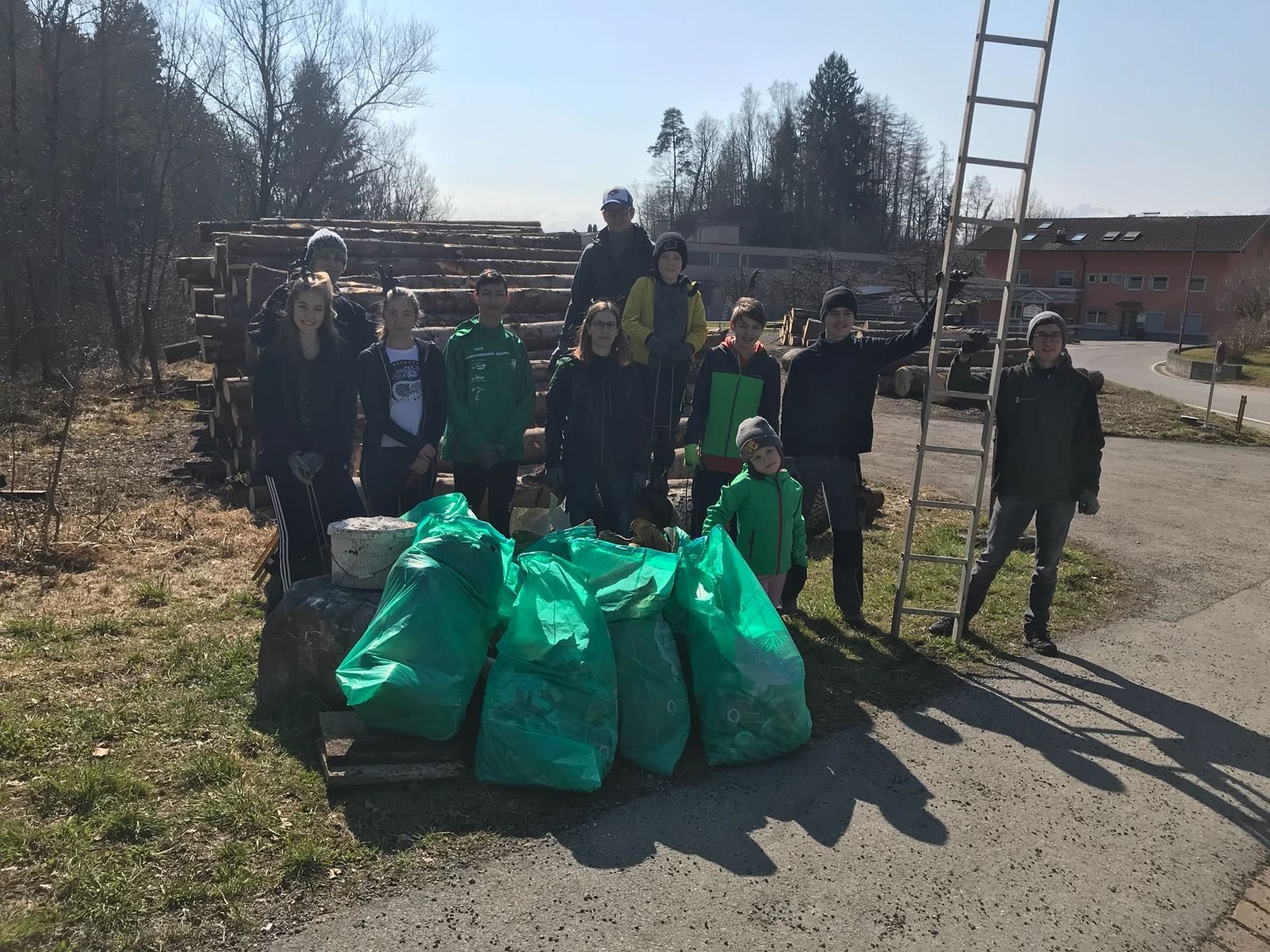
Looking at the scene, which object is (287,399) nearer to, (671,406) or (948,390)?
(671,406)

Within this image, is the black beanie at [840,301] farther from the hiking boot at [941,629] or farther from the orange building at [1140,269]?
the orange building at [1140,269]

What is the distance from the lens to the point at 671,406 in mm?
5953

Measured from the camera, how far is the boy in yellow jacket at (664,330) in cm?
573

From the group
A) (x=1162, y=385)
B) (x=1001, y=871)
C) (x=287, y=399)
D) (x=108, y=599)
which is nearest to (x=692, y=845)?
(x=1001, y=871)

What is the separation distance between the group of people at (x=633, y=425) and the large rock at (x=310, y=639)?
2.34 ft

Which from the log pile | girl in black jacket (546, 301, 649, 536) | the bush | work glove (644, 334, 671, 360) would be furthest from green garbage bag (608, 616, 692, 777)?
the bush

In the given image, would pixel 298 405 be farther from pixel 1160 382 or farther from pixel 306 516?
pixel 1160 382

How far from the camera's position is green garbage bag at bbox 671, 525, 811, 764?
388 cm

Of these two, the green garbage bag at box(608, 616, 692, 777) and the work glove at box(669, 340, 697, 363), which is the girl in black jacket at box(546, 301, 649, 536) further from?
the green garbage bag at box(608, 616, 692, 777)

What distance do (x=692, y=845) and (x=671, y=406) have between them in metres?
3.18

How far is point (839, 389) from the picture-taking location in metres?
5.34

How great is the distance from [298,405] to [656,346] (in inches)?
82.7

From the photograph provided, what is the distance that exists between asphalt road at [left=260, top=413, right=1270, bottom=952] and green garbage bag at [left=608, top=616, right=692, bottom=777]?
236 mm

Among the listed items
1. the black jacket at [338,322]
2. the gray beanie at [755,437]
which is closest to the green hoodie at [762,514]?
the gray beanie at [755,437]
